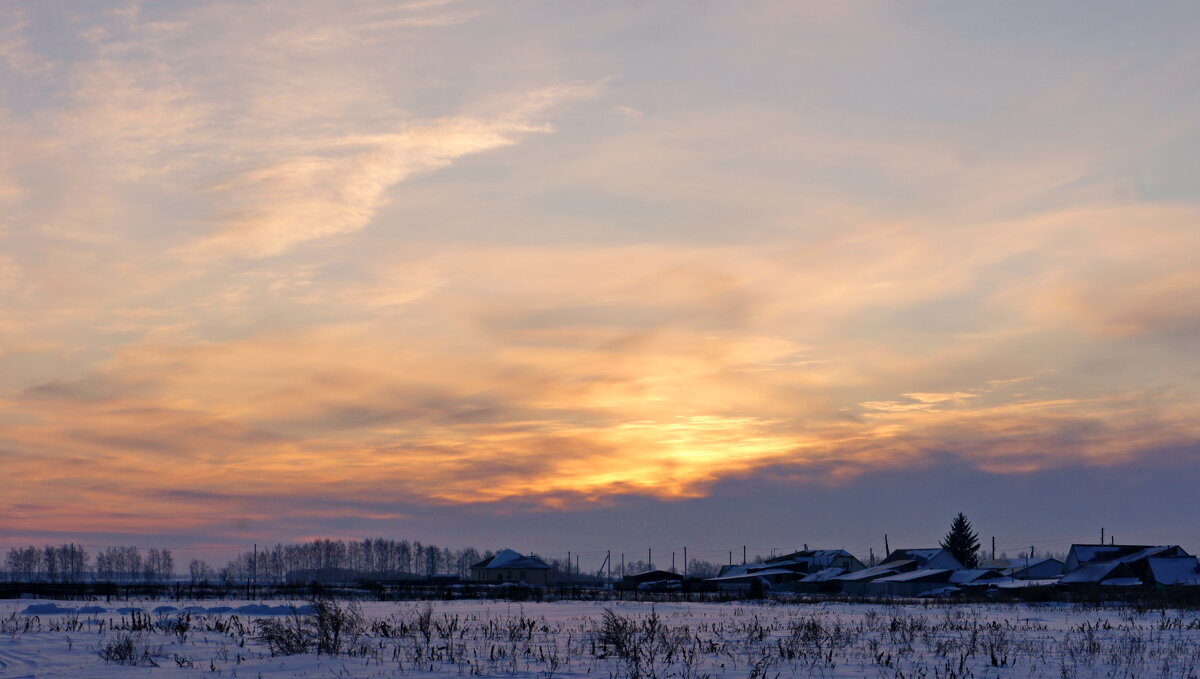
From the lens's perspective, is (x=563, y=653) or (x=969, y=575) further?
(x=969, y=575)

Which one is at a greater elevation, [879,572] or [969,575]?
[969,575]

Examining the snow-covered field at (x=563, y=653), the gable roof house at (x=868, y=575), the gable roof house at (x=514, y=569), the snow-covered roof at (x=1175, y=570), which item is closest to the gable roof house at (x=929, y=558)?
the gable roof house at (x=868, y=575)

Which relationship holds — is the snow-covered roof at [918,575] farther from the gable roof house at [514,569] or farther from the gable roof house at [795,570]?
the gable roof house at [514,569]

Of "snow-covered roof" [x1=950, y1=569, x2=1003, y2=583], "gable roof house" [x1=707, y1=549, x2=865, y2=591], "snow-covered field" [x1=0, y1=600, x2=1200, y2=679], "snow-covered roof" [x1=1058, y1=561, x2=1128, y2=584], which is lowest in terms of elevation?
"gable roof house" [x1=707, y1=549, x2=865, y2=591]

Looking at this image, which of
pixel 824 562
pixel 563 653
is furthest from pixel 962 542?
pixel 563 653

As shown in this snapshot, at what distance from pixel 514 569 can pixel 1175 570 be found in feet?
239

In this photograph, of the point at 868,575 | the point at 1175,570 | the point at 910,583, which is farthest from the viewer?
the point at 868,575

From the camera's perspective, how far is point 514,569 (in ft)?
416

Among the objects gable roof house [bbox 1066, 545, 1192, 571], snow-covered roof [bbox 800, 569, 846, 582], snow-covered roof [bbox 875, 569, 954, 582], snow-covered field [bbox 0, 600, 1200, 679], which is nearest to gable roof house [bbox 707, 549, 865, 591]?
snow-covered roof [bbox 800, 569, 846, 582]

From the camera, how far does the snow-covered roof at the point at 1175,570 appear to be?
289 feet

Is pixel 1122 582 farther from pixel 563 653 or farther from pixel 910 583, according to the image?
pixel 563 653

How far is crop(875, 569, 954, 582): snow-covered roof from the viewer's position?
336 ft

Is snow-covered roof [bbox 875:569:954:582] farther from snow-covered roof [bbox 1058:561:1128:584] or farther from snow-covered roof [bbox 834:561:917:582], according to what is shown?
snow-covered roof [bbox 1058:561:1128:584]

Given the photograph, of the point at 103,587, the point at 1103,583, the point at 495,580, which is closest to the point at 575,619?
the point at 103,587
